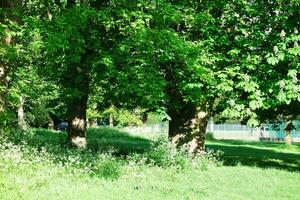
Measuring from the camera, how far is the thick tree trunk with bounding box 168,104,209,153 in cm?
2012

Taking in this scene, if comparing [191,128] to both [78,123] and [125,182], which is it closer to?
[78,123]

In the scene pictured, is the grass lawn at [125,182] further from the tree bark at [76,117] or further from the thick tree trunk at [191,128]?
the tree bark at [76,117]

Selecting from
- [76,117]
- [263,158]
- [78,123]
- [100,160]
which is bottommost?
[263,158]

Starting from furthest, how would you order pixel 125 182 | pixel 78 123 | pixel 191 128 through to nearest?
pixel 78 123
pixel 191 128
pixel 125 182

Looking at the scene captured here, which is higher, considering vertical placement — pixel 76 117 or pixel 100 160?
pixel 76 117

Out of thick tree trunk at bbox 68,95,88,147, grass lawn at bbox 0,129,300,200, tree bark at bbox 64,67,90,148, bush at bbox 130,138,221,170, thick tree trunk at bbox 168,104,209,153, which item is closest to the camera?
grass lawn at bbox 0,129,300,200

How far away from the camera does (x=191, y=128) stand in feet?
66.2

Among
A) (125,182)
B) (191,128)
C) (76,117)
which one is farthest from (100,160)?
(76,117)

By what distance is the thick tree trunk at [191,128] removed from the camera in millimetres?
20125

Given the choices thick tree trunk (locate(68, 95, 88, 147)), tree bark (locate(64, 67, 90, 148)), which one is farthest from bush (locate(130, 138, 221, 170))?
thick tree trunk (locate(68, 95, 88, 147))

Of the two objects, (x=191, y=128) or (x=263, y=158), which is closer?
(x=191, y=128)

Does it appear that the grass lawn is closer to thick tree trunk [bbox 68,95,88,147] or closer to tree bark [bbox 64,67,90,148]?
tree bark [bbox 64,67,90,148]

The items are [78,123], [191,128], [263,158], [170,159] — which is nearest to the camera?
[170,159]

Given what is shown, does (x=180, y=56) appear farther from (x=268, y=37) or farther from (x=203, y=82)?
(x=268, y=37)
